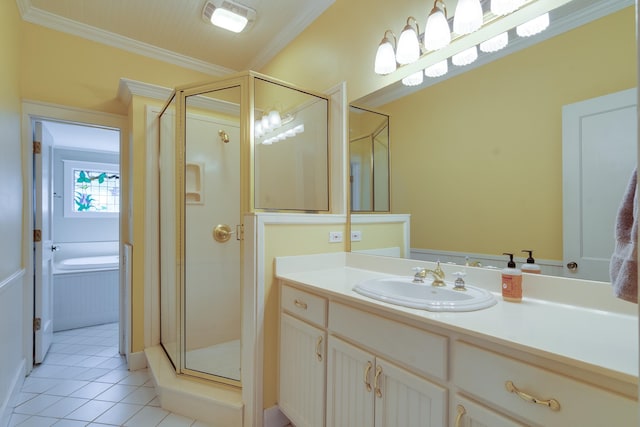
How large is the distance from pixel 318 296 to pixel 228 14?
2175 mm

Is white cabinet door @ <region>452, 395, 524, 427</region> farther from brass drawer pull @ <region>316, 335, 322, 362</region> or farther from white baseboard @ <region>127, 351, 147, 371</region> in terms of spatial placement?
white baseboard @ <region>127, 351, 147, 371</region>

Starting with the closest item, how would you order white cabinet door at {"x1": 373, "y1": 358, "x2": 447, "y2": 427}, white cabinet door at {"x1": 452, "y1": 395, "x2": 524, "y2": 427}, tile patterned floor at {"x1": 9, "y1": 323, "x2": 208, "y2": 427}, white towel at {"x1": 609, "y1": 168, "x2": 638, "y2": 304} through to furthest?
1. white towel at {"x1": 609, "y1": 168, "x2": 638, "y2": 304}
2. white cabinet door at {"x1": 452, "y1": 395, "x2": 524, "y2": 427}
3. white cabinet door at {"x1": 373, "y1": 358, "x2": 447, "y2": 427}
4. tile patterned floor at {"x1": 9, "y1": 323, "x2": 208, "y2": 427}

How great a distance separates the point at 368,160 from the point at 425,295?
2.95 feet

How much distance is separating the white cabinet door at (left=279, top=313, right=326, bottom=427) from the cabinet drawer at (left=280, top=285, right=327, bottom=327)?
0.13 feet

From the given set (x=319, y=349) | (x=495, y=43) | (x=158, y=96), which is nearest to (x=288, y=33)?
(x=158, y=96)

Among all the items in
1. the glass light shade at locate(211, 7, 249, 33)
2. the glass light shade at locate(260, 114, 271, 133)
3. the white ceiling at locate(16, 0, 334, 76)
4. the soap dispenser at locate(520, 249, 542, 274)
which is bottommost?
the soap dispenser at locate(520, 249, 542, 274)

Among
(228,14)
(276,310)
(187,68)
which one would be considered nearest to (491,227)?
(276,310)

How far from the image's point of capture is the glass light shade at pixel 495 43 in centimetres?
127

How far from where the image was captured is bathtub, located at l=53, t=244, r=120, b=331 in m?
3.32

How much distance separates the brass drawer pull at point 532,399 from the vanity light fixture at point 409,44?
1.45 m

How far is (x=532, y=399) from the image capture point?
72 cm

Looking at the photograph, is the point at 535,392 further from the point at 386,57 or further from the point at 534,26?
the point at 386,57

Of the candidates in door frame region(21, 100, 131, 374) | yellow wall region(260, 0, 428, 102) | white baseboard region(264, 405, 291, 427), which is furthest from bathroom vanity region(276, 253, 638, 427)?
door frame region(21, 100, 131, 374)

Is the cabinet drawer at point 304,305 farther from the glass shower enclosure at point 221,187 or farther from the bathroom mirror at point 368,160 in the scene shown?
the bathroom mirror at point 368,160
